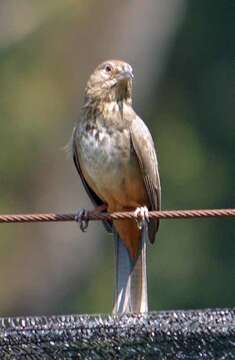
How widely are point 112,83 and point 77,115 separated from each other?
690 centimetres

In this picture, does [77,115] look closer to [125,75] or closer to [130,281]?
[125,75]

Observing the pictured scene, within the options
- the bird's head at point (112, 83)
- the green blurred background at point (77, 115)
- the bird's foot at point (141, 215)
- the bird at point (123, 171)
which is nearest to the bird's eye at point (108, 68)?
the bird's head at point (112, 83)

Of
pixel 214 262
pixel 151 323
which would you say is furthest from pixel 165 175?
pixel 151 323

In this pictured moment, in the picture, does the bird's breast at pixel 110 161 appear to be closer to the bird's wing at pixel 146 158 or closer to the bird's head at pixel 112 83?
A: the bird's wing at pixel 146 158

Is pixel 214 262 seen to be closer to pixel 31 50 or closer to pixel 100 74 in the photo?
pixel 31 50

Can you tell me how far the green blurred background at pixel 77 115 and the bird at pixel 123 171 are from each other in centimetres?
599

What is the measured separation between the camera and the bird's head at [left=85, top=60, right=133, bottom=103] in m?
9.66

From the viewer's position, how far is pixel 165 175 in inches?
765

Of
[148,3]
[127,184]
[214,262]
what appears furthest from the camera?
[214,262]

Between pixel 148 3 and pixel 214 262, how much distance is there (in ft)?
11.0

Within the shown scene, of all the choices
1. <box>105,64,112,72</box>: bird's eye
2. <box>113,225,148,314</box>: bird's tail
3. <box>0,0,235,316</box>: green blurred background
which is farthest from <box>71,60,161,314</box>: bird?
<box>0,0,235,316</box>: green blurred background

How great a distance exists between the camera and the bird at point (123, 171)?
927 cm

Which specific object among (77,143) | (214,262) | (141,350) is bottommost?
(214,262)

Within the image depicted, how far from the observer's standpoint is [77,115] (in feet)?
54.5
